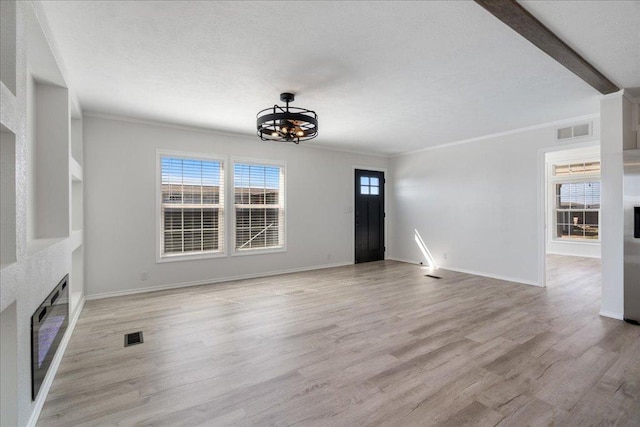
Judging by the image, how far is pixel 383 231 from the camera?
7.91 meters

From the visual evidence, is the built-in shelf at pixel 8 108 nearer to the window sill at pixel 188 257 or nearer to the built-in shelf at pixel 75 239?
the built-in shelf at pixel 75 239

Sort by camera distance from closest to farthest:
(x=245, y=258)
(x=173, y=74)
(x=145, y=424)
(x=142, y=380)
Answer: (x=145, y=424)
(x=142, y=380)
(x=173, y=74)
(x=245, y=258)

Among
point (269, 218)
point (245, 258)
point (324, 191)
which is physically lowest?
point (245, 258)

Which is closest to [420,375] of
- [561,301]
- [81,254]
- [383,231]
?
[561,301]

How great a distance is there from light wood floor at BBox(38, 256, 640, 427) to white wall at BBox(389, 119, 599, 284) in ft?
3.74

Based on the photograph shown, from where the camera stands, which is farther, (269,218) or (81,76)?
(269,218)

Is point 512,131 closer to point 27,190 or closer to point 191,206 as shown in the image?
point 191,206

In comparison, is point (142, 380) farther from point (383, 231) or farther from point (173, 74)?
point (383, 231)

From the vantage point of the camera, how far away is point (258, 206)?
19.7 feet

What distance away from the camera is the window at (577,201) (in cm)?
794

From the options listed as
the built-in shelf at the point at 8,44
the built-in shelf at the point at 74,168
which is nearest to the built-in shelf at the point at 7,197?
the built-in shelf at the point at 8,44

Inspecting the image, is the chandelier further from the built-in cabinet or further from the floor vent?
the floor vent

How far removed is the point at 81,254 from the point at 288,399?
12.5 ft

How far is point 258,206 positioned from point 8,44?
14.6 ft
